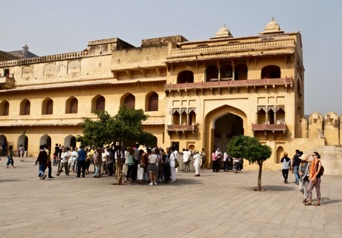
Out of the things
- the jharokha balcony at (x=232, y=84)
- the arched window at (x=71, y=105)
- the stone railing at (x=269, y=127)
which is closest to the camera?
the stone railing at (x=269, y=127)

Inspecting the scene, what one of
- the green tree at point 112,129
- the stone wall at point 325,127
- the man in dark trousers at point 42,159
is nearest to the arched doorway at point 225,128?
the stone wall at point 325,127

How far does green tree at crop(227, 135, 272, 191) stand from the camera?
12.7m

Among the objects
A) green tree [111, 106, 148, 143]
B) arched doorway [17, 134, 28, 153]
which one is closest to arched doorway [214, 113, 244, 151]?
green tree [111, 106, 148, 143]

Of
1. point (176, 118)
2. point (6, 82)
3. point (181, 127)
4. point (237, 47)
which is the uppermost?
point (237, 47)

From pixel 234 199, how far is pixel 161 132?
1785 centimetres

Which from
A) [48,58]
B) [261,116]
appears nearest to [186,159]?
[261,116]

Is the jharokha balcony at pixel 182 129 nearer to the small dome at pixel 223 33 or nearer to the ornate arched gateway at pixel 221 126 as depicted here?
the ornate arched gateway at pixel 221 126

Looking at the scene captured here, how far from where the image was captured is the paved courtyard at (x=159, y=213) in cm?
595

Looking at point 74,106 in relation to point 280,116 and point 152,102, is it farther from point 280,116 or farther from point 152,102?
point 280,116

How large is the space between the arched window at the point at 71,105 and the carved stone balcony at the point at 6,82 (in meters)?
6.94

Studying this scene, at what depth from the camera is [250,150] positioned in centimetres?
1272

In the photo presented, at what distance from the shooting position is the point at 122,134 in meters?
13.9

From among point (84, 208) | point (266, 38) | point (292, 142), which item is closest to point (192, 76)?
point (266, 38)

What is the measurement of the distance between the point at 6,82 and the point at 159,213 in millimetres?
31813
